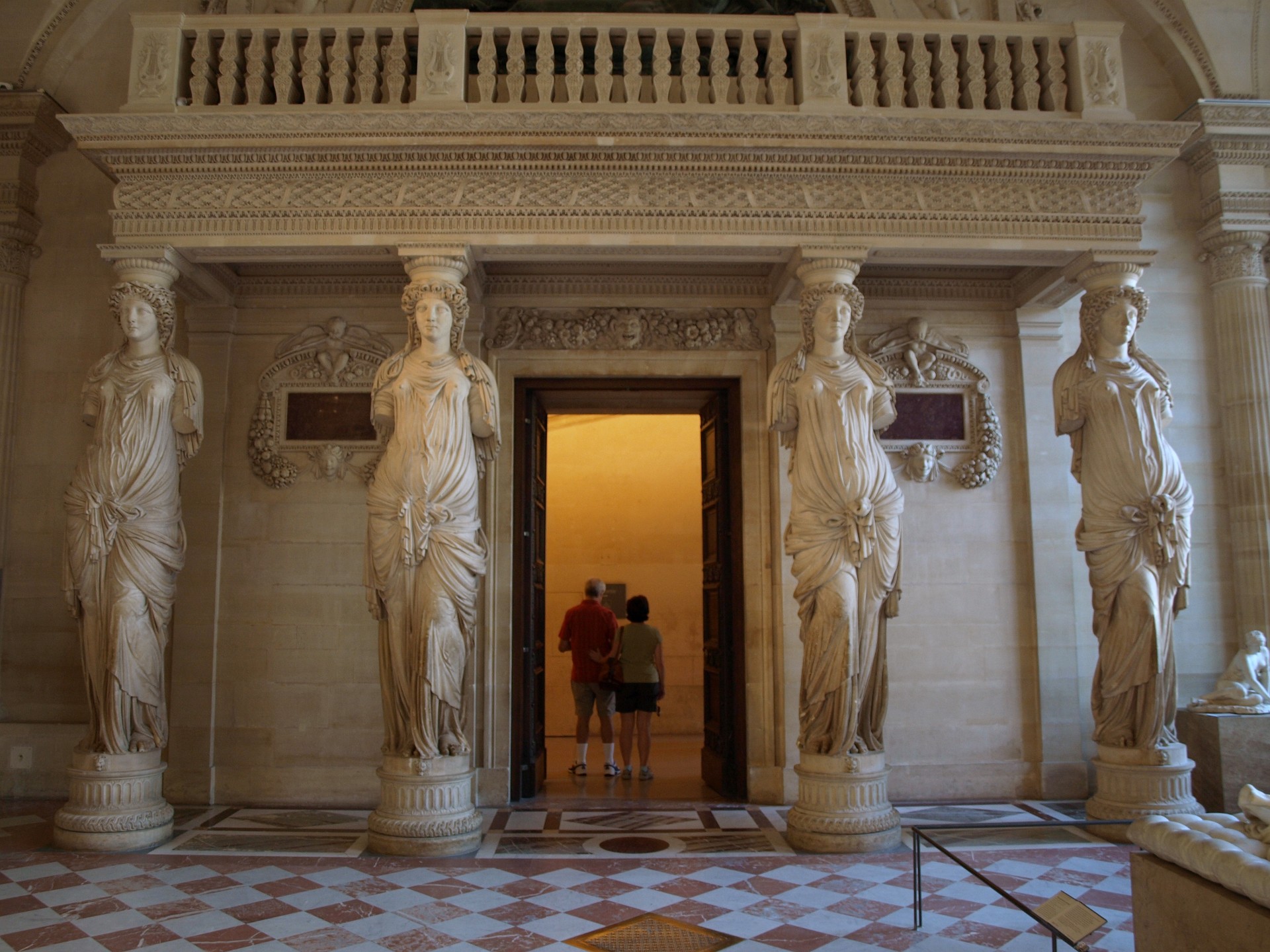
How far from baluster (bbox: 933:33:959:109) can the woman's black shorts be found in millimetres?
4700

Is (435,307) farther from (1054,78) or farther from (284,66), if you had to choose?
(1054,78)

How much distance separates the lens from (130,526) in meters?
5.66

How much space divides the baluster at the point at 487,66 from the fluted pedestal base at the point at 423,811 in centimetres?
410

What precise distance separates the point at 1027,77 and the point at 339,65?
14.6 ft

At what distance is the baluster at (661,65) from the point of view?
6051mm

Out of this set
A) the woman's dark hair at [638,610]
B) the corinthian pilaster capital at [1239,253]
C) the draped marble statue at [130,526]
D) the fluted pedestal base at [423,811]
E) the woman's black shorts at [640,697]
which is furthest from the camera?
the woman's dark hair at [638,610]

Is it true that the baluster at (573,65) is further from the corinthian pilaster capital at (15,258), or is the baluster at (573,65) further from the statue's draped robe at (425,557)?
the corinthian pilaster capital at (15,258)

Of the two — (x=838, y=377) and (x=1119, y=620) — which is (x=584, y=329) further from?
(x=1119, y=620)

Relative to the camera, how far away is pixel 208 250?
19.8 feet

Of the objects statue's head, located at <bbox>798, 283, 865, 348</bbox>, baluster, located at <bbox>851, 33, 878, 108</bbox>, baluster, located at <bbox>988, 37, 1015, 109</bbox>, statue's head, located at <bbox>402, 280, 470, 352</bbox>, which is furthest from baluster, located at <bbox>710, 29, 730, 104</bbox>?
statue's head, located at <bbox>402, 280, 470, 352</bbox>

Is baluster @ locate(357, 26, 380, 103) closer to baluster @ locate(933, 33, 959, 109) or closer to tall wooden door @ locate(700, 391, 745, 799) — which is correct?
tall wooden door @ locate(700, 391, 745, 799)

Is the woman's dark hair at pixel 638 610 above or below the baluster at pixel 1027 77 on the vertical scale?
below

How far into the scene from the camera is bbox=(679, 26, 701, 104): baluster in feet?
19.9

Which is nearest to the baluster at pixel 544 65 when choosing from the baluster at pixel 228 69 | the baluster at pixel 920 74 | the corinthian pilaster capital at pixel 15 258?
the baluster at pixel 228 69
